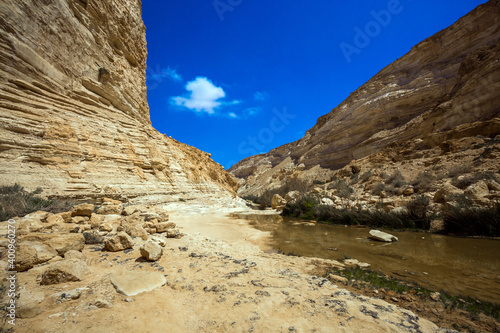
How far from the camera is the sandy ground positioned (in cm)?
188

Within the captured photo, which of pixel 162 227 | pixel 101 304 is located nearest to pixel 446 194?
pixel 162 227

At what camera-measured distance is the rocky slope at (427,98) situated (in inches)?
546

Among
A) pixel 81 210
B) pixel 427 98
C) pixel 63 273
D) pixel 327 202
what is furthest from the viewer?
pixel 427 98

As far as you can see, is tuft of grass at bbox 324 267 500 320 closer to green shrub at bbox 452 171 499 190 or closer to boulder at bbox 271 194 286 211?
green shrub at bbox 452 171 499 190

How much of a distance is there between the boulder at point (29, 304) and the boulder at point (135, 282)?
2.21 ft

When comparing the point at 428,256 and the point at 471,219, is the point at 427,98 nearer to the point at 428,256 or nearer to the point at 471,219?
the point at 471,219

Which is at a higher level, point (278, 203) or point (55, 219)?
point (55, 219)

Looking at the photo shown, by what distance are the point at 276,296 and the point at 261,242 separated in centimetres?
399

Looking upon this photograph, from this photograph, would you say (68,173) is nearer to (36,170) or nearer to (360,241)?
(36,170)

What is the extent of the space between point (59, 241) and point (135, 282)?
2.00 metres

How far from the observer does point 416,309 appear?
2.49 metres

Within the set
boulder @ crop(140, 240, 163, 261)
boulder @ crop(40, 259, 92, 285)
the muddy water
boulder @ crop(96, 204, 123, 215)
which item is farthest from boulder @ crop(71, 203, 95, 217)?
the muddy water

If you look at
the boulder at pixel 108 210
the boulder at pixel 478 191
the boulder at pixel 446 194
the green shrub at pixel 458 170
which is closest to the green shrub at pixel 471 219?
the boulder at pixel 478 191

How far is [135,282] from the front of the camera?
2611 mm
